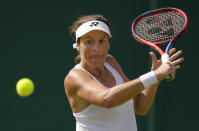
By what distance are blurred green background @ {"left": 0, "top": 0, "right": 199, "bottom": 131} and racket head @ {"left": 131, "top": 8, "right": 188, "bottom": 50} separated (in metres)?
1.85

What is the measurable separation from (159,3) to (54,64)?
1.38m

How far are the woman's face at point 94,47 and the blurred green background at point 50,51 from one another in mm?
2260

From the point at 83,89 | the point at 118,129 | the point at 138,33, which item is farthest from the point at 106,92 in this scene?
the point at 138,33

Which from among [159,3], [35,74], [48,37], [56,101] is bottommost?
[56,101]

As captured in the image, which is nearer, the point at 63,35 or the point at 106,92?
the point at 106,92

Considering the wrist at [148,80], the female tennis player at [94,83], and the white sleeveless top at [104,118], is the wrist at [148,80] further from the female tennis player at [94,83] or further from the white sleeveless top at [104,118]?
the white sleeveless top at [104,118]

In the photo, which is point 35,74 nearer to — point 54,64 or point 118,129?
point 54,64

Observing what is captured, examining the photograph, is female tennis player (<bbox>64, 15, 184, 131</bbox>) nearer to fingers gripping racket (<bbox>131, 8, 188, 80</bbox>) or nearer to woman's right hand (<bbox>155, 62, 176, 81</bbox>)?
woman's right hand (<bbox>155, 62, 176, 81</bbox>)

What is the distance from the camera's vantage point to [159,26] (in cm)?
288

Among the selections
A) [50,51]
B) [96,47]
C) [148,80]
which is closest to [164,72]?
[148,80]

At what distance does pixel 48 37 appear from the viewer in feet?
15.5

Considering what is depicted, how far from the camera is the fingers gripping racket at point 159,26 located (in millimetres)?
2795

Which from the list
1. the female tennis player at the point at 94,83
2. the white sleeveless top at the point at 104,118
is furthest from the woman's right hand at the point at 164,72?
the white sleeveless top at the point at 104,118

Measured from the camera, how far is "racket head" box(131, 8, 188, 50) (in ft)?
9.19
